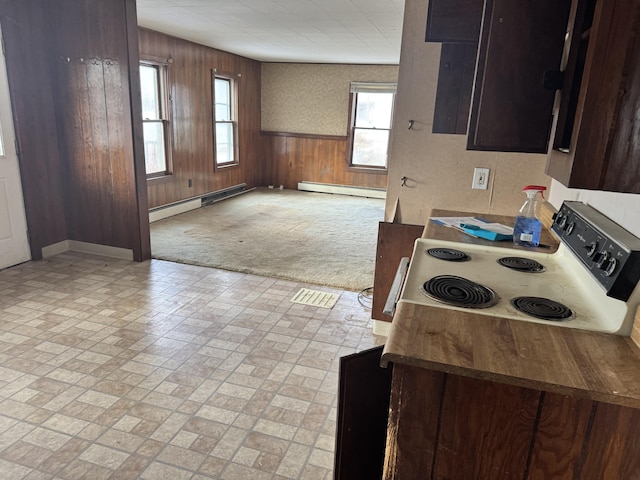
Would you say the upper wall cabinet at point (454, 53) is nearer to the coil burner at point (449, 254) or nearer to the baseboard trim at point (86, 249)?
the coil burner at point (449, 254)

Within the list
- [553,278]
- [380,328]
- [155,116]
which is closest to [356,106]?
[155,116]

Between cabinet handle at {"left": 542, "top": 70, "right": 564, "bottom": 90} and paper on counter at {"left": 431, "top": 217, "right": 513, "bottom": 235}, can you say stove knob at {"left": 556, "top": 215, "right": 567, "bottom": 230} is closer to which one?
paper on counter at {"left": 431, "top": 217, "right": 513, "bottom": 235}

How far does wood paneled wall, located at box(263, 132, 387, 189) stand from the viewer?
7895 mm

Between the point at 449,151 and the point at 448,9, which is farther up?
the point at 448,9

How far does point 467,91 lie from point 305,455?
1682 millimetres

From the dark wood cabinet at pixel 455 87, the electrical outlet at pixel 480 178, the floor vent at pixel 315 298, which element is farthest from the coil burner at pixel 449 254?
the floor vent at pixel 315 298

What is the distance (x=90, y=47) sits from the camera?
3662 mm

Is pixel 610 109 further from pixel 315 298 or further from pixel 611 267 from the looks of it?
pixel 315 298

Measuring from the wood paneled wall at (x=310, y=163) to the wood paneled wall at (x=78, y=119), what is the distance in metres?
4.54

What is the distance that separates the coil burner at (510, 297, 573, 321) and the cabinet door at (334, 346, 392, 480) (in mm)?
400

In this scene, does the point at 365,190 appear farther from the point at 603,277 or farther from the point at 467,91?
the point at 603,277

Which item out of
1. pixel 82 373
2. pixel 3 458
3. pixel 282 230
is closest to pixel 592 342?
pixel 3 458

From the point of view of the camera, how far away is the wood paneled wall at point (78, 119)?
11.7 ft

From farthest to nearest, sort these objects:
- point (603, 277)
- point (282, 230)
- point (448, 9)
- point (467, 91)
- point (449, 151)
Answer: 1. point (282, 230)
2. point (449, 151)
3. point (467, 91)
4. point (448, 9)
5. point (603, 277)
